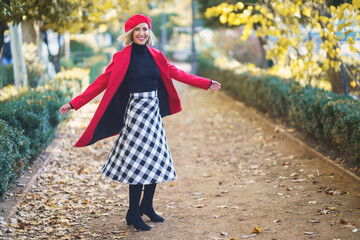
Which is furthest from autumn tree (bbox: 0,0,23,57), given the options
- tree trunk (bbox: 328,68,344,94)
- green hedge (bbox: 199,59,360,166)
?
tree trunk (bbox: 328,68,344,94)

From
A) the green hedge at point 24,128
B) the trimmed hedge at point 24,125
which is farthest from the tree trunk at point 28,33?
the green hedge at point 24,128

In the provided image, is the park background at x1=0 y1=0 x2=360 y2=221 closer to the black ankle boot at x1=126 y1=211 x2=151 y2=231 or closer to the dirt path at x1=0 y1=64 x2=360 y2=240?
the dirt path at x1=0 y1=64 x2=360 y2=240

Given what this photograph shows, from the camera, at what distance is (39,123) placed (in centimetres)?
637

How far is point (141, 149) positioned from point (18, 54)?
6161 mm

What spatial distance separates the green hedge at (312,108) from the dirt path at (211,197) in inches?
17.3

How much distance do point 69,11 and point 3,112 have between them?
3583mm

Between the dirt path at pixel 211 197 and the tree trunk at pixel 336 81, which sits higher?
the tree trunk at pixel 336 81

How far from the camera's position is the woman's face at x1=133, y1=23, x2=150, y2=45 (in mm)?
4414

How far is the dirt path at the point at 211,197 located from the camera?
4.50 metres

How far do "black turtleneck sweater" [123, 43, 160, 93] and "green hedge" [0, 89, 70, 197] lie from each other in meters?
1.57

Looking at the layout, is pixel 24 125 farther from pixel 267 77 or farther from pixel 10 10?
pixel 267 77

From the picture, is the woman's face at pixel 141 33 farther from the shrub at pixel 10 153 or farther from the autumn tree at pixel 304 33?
the autumn tree at pixel 304 33

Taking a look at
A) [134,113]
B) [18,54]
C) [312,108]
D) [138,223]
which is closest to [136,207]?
[138,223]

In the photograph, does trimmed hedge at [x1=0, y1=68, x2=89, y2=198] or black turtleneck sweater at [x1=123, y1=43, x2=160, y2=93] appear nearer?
black turtleneck sweater at [x1=123, y1=43, x2=160, y2=93]
